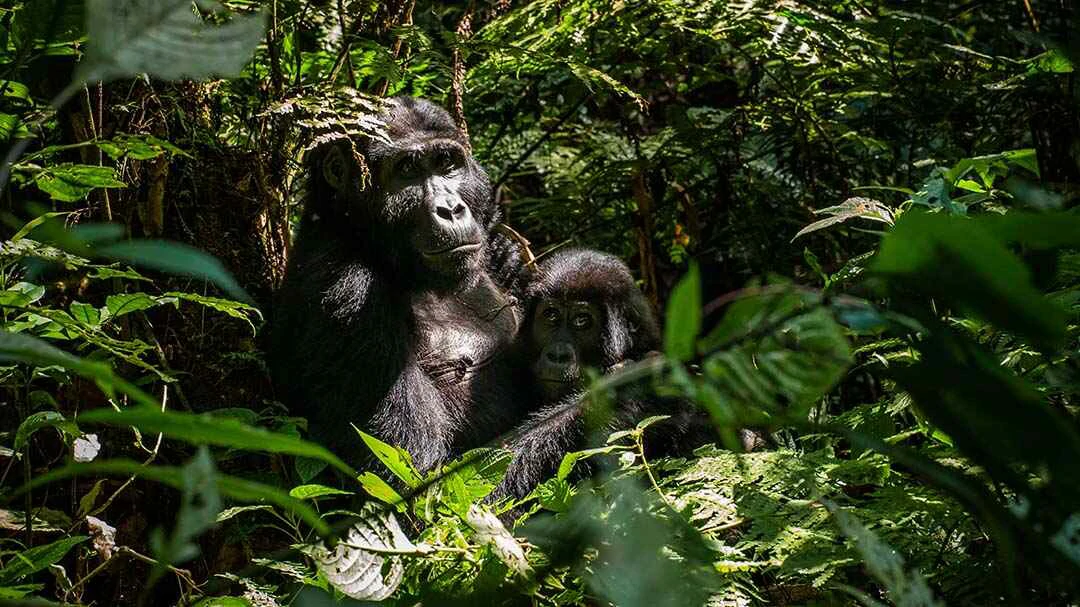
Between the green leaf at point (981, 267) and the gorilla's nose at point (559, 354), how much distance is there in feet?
10.1

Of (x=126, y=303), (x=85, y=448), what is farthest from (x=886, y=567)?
(x=85, y=448)

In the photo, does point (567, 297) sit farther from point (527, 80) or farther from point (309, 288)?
point (527, 80)

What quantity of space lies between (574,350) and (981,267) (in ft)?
10.5

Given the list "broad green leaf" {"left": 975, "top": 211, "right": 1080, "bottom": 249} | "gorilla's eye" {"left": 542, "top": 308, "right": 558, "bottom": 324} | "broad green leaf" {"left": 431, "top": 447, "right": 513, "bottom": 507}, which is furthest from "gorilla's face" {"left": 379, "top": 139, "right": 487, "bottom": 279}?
"broad green leaf" {"left": 975, "top": 211, "right": 1080, "bottom": 249}

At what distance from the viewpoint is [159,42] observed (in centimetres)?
91

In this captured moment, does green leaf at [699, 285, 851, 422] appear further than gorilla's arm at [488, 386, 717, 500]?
No

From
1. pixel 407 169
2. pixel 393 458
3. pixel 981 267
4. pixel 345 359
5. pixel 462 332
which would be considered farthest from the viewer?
pixel 462 332

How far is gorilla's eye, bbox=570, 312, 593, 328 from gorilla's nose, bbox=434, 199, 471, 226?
22.9 inches

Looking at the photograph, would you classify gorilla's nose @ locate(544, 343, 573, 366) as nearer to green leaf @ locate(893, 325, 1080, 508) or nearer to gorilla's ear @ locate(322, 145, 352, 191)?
gorilla's ear @ locate(322, 145, 352, 191)

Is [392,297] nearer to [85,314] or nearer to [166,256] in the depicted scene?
[85,314]

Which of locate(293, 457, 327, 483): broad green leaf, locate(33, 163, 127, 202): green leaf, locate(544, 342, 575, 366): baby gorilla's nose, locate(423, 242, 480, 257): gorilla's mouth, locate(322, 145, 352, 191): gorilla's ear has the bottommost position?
locate(544, 342, 575, 366): baby gorilla's nose

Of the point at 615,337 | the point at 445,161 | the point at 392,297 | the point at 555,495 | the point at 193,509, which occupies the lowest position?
the point at 615,337

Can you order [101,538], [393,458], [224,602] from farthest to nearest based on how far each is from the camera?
[101,538] → [224,602] → [393,458]

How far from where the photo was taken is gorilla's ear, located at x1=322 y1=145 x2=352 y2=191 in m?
3.83
